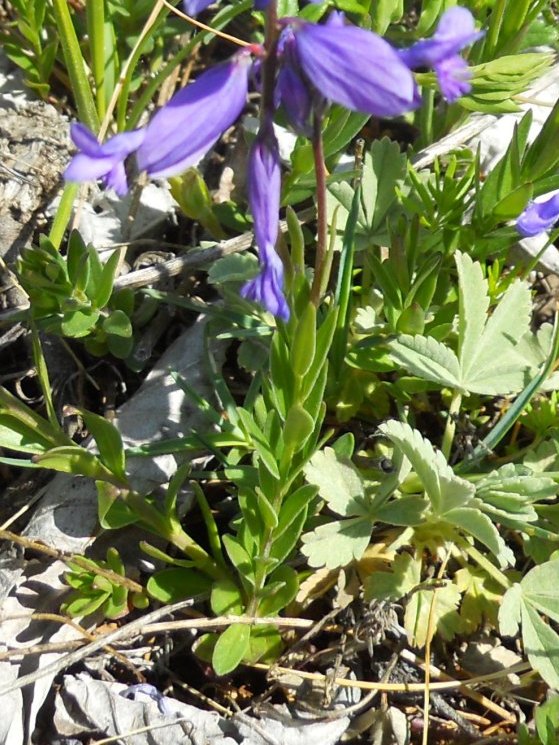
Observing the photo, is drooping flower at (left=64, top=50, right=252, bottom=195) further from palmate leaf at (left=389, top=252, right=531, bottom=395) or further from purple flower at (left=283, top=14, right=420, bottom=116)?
palmate leaf at (left=389, top=252, right=531, bottom=395)

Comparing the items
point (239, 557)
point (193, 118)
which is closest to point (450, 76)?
point (193, 118)

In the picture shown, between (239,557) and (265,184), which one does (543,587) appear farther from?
(265,184)

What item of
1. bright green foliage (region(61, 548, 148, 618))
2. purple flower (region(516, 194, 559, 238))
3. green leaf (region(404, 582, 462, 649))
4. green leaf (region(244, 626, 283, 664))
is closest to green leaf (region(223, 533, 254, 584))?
green leaf (region(244, 626, 283, 664))

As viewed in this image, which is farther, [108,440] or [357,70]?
[108,440]

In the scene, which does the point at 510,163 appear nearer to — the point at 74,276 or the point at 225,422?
the point at 225,422

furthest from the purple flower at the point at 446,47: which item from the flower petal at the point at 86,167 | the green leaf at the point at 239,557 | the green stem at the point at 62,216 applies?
the green stem at the point at 62,216

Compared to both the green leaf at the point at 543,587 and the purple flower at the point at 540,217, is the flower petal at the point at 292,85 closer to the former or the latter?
the purple flower at the point at 540,217

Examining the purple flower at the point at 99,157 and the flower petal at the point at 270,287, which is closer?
the purple flower at the point at 99,157

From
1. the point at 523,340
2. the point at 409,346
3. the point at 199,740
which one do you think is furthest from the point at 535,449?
the point at 199,740
